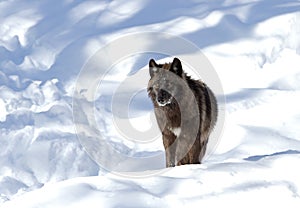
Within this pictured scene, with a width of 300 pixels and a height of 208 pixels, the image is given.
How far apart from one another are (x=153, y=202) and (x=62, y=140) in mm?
59348

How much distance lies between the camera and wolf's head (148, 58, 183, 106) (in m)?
9.87

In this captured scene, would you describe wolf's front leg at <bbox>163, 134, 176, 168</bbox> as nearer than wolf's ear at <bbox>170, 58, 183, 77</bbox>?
No

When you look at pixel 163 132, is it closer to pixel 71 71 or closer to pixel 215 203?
pixel 215 203

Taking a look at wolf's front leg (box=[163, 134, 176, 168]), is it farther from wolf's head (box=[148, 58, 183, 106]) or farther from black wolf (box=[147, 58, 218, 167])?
wolf's head (box=[148, 58, 183, 106])

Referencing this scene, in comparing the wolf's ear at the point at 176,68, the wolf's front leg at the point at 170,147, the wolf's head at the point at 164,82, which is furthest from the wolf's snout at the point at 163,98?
the wolf's front leg at the point at 170,147

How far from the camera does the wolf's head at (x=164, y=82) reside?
9867mm

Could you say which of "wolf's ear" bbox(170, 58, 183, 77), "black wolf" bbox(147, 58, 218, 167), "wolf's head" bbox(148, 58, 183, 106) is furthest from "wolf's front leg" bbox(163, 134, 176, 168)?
"wolf's ear" bbox(170, 58, 183, 77)

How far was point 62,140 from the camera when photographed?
64875 millimetres

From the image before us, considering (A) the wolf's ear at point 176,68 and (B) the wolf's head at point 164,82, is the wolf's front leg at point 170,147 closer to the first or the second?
(B) the wolf's head at point 164,82

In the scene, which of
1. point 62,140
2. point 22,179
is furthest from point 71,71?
point 22,179

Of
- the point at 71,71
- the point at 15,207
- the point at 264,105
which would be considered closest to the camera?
the point at 15,207

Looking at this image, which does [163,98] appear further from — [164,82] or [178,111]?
[178,111]

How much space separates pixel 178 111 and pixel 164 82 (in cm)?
58

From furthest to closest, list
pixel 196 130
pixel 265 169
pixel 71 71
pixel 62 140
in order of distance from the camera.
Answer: pixel 62 140 → pixel 71 71 → pixel 196 130 → pixel 265 169
